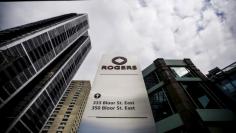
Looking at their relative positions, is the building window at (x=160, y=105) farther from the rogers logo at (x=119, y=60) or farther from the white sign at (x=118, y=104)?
the white sign at (x=118, y=104)

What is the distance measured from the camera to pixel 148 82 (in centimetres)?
2173

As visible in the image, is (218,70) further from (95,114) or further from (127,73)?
(95,114)

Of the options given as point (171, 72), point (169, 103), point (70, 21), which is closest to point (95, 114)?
point (169, 103)

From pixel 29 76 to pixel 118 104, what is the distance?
146 ft

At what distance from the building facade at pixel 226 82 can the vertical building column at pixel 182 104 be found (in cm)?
395

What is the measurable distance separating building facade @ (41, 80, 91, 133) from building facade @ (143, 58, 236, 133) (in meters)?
72.7

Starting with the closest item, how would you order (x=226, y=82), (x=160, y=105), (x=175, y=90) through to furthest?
1. (x=175, y=90)
2. (x=160, y=105)
3. (x=226, y=82)

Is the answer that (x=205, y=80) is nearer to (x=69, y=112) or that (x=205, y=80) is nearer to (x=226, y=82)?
(x=226, y=82)

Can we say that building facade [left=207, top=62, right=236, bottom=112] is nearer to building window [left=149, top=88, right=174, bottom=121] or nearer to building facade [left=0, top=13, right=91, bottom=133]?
building window [left=149, top=88, right=174, bottom=121]

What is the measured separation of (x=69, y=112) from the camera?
300 ft

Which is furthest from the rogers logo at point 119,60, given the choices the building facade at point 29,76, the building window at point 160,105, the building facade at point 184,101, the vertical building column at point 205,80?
the building facade at point 29,76

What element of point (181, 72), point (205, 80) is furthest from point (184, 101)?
point (181, 72)

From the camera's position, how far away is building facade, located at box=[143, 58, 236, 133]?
Result: 13.5 m

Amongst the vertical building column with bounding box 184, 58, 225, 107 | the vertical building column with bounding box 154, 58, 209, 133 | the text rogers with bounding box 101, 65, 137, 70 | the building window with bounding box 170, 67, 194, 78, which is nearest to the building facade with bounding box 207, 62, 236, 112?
the vertical building column with bounding box 184, 58, 225, 107
